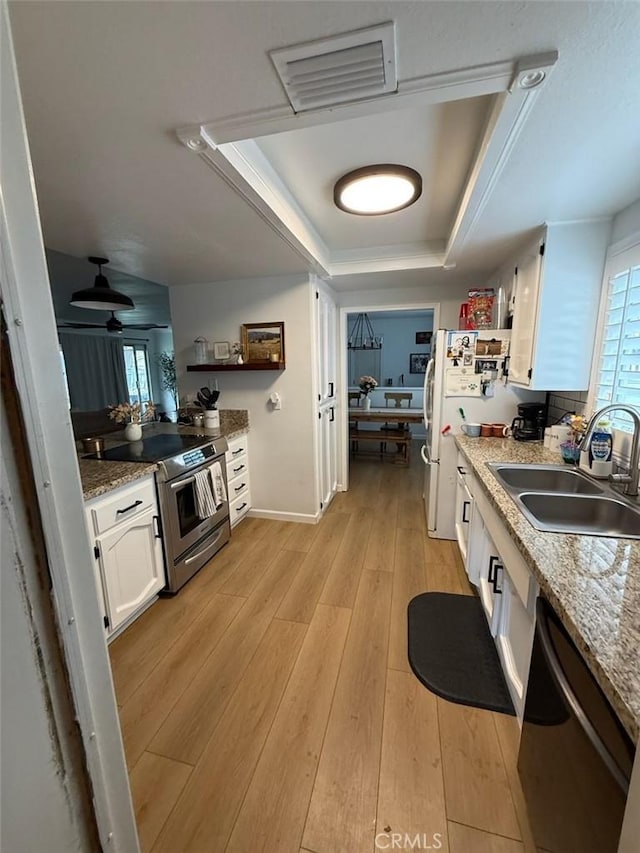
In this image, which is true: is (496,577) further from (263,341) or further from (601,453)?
(263,341)

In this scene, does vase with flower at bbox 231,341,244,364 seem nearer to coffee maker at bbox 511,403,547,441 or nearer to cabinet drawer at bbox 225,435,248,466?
cabinet drawer at bbox 225,435,248,466

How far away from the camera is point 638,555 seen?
1.08 m

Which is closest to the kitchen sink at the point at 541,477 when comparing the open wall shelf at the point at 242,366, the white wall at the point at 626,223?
the white wall at the point at 626,223

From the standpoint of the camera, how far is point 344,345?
3.83 metres

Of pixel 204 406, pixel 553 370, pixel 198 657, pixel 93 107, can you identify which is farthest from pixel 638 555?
pixel 204 406

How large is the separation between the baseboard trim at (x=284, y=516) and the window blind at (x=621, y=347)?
7.51ft

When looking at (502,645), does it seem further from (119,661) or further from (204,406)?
(204,406)

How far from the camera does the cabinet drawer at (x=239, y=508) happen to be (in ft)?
9.78

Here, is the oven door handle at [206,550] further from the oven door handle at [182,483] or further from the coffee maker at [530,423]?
the coffee maker at [530,423]

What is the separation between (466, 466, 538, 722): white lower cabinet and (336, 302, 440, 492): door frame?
2.09m

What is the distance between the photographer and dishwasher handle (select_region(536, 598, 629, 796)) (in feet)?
2.06

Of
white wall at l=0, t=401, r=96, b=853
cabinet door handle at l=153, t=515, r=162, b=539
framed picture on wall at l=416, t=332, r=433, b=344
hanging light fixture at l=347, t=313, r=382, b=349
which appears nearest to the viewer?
white wall at l=0, t=401, r=96, b=853

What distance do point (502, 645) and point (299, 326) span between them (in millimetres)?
2503

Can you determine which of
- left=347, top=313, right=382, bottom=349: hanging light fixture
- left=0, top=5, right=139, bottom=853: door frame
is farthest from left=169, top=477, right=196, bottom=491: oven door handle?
left=347, top=313, right=382, bottom=349: hanging light fixture
